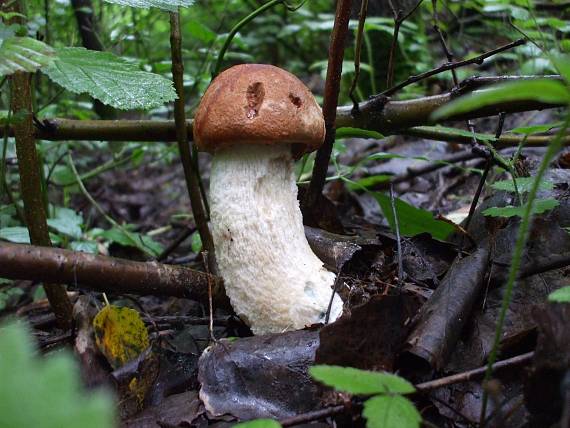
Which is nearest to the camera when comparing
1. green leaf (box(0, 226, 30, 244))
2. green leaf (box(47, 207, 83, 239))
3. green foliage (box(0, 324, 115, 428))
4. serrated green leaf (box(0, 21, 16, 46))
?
green foliage (box(0, 324, 115, 428))

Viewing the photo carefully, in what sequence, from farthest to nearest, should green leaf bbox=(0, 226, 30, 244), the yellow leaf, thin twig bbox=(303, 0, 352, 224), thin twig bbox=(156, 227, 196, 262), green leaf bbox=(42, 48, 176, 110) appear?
thin twig bbox=(156, 227, 196, 262), green leaf bbox=(0, 226, 30, 244), thin twig bbox=(303, 0, 352, 224), the yellow leaf, green leaf bbox=(42, 48, 176, 110)

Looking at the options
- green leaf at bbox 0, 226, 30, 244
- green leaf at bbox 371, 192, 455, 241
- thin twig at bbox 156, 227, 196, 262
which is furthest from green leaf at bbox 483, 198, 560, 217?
green leaf at bbox 0, 226, 30, 244

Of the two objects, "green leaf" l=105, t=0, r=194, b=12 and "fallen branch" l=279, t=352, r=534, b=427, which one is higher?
"green leaf" l=105, t=0, r=194, b=12

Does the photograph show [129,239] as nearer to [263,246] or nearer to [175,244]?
[175,244]

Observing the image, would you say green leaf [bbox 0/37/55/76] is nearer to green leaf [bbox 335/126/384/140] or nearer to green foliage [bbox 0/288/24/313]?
green leaf [bbox 335/126/384/140]

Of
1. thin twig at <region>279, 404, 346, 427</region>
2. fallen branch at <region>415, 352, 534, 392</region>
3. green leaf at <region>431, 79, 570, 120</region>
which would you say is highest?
green leaf at <region>431, 79, 570, 120</region>

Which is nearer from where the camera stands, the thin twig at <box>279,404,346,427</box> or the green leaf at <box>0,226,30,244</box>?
the thin twig at <box>279,404,346,427</box>
